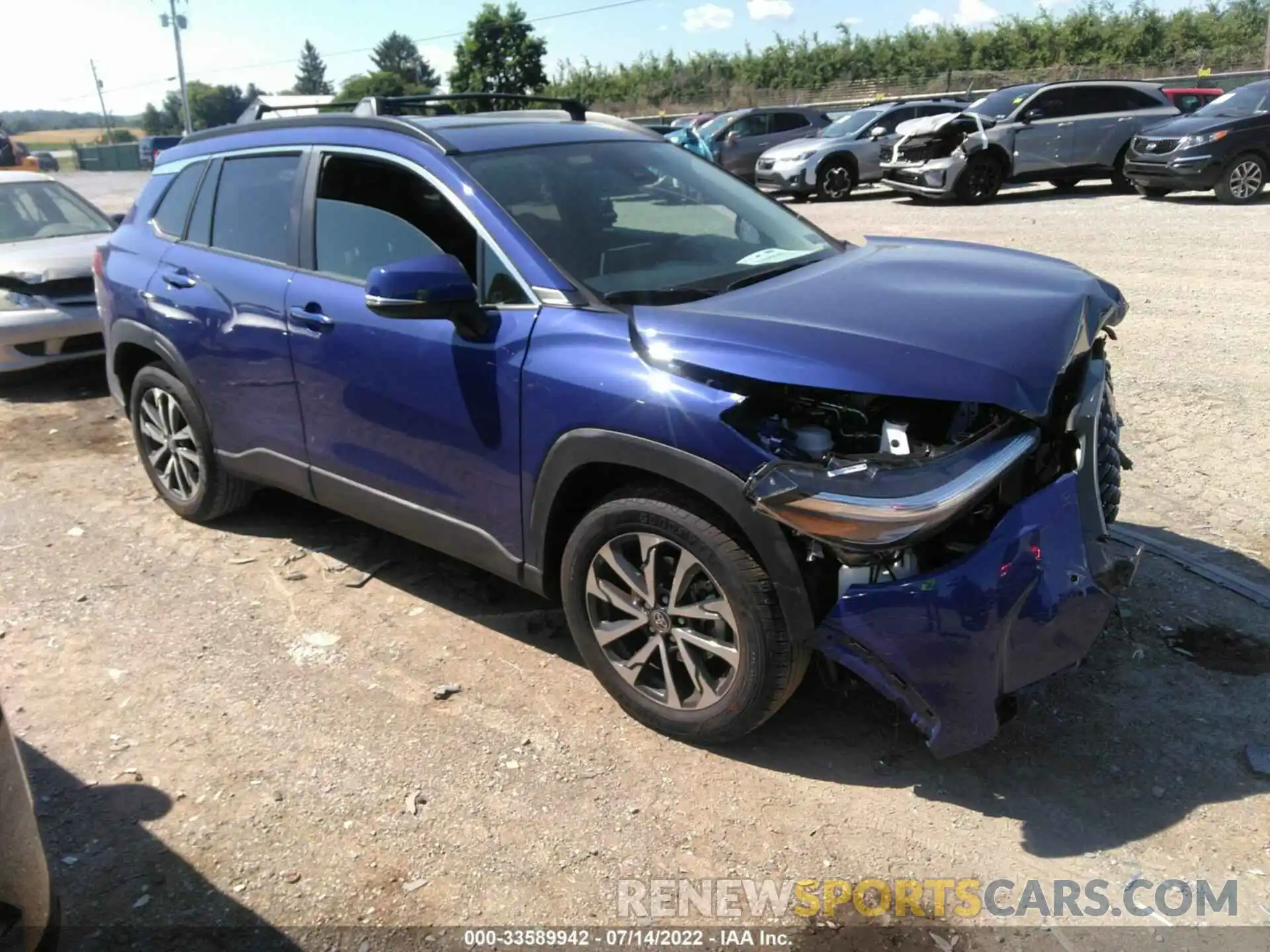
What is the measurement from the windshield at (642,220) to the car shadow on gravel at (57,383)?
540cm

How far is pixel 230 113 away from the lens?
10600 centimetres

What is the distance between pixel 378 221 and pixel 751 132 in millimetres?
19293

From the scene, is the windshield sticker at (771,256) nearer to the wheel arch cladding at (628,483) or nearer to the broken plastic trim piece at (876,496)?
the wheel arch cladding at (628,483)

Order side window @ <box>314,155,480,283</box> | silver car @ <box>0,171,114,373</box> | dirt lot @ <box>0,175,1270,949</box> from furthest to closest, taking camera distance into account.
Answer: silver car @ <box>0,171,114,373</box>, side window @ <box>314,155,480,283</box>, dirt lot @ <box>0,175,1270,949</box>

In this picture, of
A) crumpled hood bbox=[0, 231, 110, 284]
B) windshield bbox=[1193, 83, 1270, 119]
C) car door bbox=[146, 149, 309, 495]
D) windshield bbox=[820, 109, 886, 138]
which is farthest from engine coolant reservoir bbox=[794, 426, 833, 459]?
windshield bbox=[820, 109, 886, 138]

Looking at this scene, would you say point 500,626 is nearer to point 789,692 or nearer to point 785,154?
point 789,692

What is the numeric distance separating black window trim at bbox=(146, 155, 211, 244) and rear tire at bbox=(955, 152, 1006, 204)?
12.9 metres

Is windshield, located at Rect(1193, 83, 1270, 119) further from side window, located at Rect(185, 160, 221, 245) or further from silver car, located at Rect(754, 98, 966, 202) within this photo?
side window, located at Rect(185, 160, 221, 245)

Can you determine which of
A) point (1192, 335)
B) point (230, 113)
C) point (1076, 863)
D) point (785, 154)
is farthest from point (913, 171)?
point (230, 113)

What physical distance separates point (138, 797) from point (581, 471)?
1.69 m

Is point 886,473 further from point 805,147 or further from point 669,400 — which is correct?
point 805,147

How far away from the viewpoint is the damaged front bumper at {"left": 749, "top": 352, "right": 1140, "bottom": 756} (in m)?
2.48

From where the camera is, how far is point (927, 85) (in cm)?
4556

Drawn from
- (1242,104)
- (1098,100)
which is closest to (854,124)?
(1098,100)
